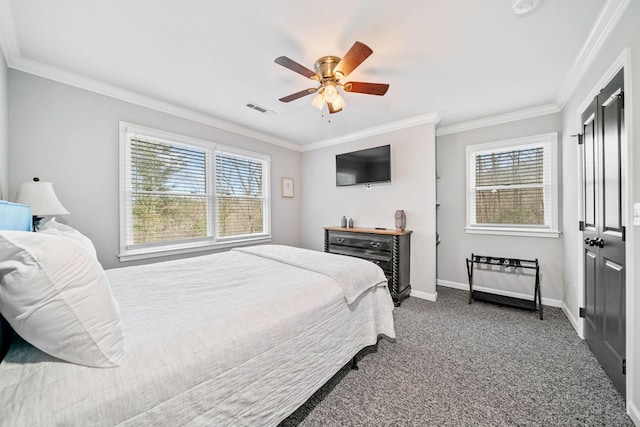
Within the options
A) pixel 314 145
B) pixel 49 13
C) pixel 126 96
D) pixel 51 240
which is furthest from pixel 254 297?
pixel 314 145

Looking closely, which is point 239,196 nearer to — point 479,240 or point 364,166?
point 364,166

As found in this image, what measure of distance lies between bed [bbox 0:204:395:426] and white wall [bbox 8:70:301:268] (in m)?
1.04

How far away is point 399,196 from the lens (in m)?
3.75

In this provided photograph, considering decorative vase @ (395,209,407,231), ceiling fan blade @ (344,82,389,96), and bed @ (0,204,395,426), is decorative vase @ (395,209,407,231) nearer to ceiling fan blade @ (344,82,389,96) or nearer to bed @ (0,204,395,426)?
bed @ (0,204,395,426)

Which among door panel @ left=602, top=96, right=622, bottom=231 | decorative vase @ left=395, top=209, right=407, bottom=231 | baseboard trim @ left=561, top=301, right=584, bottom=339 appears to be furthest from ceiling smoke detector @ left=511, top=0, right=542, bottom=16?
baseboard trim @ left=561, top=301, right=584, bottom=339

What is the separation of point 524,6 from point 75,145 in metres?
3.97

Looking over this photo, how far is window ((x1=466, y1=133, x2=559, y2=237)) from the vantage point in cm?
320

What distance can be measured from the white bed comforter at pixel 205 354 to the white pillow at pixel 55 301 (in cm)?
6

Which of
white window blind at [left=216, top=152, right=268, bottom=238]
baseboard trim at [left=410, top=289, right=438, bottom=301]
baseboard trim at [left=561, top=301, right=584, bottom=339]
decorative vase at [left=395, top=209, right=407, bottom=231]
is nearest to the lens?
baseboard trim at [left=561, top=301, right=584, bottom=339]

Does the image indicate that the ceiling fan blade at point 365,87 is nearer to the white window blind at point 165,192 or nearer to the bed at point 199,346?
the bed at point 199,346

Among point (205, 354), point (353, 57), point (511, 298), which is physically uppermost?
point (353, 57)

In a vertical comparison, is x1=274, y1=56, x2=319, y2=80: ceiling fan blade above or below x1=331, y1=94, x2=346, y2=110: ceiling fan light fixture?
above

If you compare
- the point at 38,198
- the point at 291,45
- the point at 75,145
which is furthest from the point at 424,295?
the point at 75,145

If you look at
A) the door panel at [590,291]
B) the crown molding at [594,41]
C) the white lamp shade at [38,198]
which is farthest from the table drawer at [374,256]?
the white lamp shade at [38,198]
